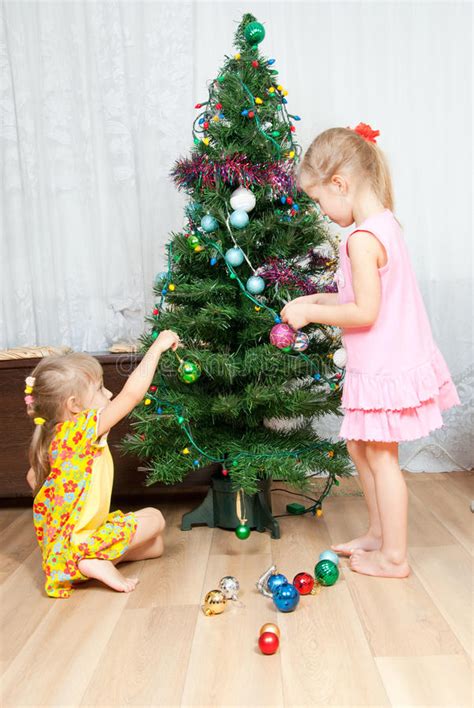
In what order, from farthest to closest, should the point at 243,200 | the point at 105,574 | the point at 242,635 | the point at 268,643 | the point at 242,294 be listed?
the point at 242,294, the point at 243,200, the point at 105,574, the point at 242,635, the point at 268,643

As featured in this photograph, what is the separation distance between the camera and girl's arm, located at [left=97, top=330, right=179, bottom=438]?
5.70ft

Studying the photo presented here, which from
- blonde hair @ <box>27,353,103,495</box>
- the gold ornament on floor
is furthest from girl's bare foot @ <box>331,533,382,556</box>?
blonde hair @ <box>27,353,103,495</box>

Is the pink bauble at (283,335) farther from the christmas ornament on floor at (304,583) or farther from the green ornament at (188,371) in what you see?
the christmas ornament on floor at (304,583)

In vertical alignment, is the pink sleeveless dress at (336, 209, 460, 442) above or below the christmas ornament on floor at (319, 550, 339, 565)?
above

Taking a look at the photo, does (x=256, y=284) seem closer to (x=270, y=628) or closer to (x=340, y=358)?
(x=340, y=358)

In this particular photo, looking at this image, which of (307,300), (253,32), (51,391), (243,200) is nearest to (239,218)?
(243,200)

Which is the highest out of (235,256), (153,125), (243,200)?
(153,125)

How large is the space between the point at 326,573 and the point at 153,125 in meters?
1.78

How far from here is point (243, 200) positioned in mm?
1894

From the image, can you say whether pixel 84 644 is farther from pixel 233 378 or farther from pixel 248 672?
pixel 233 378

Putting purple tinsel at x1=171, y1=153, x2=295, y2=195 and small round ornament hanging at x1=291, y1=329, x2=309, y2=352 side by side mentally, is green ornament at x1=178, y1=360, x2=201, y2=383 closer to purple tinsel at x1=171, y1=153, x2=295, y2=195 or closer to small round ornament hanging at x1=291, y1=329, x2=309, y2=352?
small round ornament hanging at x1=291, y1=329, x2=309, y2=352

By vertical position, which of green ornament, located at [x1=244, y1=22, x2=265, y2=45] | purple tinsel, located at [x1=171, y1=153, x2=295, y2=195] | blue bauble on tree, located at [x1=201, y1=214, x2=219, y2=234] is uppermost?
green ornament, located at [x1=244, y1=22, x2=265, y2=45]

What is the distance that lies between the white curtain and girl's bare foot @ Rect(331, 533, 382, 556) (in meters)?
1.02

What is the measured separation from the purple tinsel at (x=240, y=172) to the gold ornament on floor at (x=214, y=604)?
1052 mm
